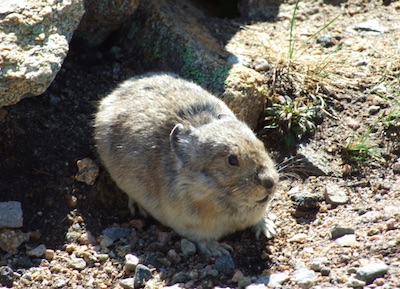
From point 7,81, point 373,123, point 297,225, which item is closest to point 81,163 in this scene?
point 7,81

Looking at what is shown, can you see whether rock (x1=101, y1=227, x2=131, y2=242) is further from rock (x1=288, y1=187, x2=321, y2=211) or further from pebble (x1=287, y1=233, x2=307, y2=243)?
rock (x1=288, y1=187, x2=321, y2=211)

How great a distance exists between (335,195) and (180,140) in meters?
1.85

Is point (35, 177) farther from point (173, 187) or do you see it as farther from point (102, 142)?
point (173, 187)

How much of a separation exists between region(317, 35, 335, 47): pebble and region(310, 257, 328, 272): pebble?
3.83 meters

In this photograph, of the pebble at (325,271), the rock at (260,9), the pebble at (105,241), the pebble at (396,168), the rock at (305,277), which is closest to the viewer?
the rock at (305,277)

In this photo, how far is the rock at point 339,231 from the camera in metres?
6.95

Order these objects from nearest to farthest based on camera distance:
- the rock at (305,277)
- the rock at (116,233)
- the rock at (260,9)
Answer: the rock at (305,277) → the rock at (116,233) → the rock at (260,9)

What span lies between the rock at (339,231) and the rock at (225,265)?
1036 mm

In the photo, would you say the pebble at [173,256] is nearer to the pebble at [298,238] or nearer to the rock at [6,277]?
the pebble at [298,238]

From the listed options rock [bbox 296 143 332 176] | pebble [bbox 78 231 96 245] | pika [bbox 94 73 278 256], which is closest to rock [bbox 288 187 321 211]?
rock [bbox 296 143 332 176]

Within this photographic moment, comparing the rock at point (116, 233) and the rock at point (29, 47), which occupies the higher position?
the rock at point (29, 47)

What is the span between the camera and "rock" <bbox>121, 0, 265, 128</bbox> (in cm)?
846

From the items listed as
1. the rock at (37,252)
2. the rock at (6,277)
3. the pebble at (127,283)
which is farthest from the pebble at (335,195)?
the rock at (6,277)

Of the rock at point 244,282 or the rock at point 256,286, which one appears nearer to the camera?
the rock at point 256,286
